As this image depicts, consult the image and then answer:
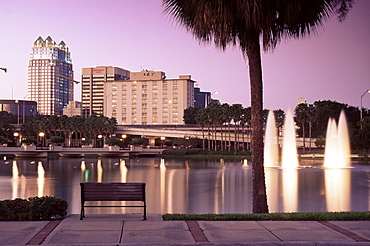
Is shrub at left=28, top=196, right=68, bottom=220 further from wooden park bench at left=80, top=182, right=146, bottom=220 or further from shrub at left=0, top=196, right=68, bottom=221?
wooden park bench at left=80, top=182, right=146, bottom=220

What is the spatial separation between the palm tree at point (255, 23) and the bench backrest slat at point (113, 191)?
14.7 feet

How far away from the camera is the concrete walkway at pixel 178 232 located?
10539mm

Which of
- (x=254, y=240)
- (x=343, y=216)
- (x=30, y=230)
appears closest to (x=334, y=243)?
(x=254, y=240)

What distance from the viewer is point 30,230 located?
1168cm

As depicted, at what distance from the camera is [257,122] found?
16734 millimetres

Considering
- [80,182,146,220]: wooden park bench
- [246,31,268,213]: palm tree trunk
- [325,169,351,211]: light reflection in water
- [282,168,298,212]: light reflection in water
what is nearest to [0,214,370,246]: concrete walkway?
[80,182,146,220]: wooden park bench

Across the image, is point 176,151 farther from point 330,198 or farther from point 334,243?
point 334,243

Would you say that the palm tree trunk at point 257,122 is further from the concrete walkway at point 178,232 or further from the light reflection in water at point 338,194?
the light reflection in water at point 338,194

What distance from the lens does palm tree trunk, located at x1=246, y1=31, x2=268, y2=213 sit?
1669cm

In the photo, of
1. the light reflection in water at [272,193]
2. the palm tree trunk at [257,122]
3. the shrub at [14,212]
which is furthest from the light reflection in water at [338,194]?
the shrub at [14,212]

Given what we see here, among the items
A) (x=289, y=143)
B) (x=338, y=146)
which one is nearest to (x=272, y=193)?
(x=289, y=143)

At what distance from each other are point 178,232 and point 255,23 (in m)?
6.95

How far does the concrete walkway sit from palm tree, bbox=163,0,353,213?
4.58 meters

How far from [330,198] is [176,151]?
3451 inches
